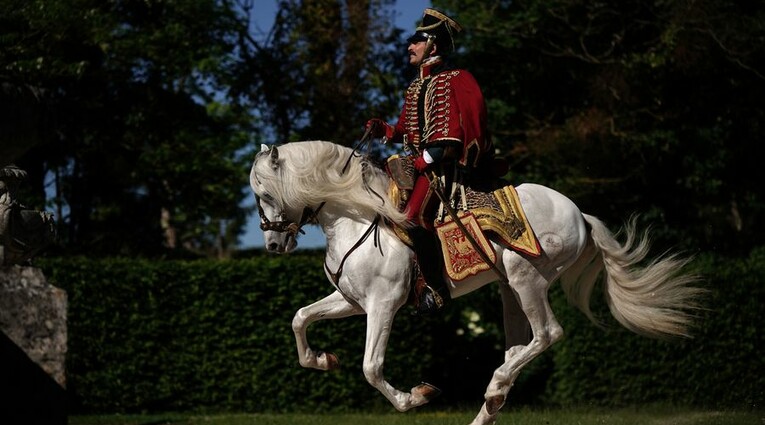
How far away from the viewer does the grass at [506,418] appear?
9555mm

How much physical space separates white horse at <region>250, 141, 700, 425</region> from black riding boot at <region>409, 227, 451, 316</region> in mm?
109

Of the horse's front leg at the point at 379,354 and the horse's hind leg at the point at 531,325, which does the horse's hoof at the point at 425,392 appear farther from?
the horse's hind leg at the point at 531,325

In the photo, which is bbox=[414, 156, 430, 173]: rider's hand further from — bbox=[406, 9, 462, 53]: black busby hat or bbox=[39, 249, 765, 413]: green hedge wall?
bbox=[39, 249, 765, 413]: green hedge wall

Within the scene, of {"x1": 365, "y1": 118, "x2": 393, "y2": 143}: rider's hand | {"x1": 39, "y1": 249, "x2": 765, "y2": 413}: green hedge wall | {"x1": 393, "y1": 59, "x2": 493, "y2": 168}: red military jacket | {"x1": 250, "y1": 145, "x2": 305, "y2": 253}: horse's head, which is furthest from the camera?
{"x1": 39, "y1": 249, "x2": 765, "y2": 413}: green hedge wall

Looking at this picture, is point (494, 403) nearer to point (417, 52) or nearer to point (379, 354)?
point (379, 354)

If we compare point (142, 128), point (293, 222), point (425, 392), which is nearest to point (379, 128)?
point (293, 222)

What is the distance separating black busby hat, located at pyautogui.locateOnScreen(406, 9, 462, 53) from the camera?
707 cm

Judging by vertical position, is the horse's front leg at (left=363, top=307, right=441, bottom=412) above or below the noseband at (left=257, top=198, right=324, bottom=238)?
below

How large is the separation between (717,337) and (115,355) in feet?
25.7

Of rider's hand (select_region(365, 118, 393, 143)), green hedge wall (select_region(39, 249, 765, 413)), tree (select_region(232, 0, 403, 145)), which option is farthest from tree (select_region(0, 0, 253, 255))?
rider's hand (select_region(365, 118, 393, 143))

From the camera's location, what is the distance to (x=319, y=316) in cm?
730

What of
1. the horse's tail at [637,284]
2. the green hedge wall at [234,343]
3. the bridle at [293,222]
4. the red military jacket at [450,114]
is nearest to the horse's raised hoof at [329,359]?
the bridle at [293,222]

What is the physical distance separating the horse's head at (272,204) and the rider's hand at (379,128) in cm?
73

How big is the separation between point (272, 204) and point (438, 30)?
167cm
